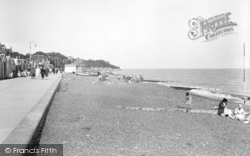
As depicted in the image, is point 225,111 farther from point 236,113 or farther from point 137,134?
point 137,134

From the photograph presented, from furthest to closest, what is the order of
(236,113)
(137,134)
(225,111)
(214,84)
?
(214,84) → (225,111) → (236,113) → (137,134)

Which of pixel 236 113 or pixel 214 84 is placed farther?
pixel 214 84

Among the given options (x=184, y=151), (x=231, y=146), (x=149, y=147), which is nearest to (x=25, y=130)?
(x=149, y=147)

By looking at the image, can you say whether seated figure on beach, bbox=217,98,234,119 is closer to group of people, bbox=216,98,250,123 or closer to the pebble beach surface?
group of people, bbox=216,98,250,123

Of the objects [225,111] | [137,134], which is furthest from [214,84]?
[137,134]

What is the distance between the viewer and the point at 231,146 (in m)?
6.53

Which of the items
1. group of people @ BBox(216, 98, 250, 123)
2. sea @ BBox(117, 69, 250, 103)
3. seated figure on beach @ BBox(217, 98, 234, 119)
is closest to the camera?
group of people @ BBox(216, 98, 250, 123)

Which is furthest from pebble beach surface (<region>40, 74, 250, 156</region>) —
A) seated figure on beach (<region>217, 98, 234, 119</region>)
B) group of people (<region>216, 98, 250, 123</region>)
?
seated figure on beach (<region>217, 98, 234, 119</region>)

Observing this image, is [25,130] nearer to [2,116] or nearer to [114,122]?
[2,116]

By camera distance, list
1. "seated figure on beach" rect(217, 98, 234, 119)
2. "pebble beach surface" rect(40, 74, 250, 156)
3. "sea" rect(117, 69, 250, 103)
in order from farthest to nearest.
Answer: "sea" rect(117, 69, 250, 103) < "seated figure on beach" rect(217, 98, 234, 119) < "pebble beach surface" rect(40, 74, 250, 156)

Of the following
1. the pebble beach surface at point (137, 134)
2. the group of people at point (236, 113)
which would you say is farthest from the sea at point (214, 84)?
the pebble beach surface at point (137, 134)

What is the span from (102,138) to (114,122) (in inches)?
63.4

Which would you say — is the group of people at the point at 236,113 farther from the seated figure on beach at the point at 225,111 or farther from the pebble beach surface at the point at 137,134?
Result: the pebble beach surface at the point at 137,134

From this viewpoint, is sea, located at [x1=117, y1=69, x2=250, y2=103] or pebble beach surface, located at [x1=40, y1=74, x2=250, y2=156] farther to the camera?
sea, located at [x1=117, y1=69, x2=250, y2=103]
